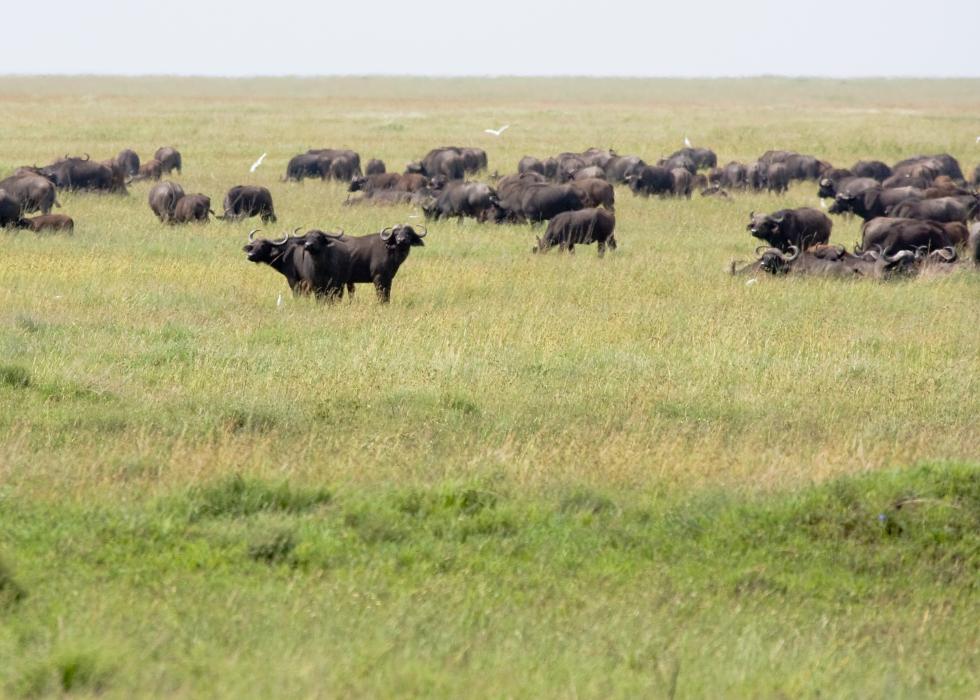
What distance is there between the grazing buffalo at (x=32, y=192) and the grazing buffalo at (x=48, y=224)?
297 centimetres

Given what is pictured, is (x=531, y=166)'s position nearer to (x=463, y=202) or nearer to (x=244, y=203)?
(x=463, y=202)

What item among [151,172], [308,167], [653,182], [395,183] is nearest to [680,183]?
[653,182]

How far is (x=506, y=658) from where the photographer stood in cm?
581

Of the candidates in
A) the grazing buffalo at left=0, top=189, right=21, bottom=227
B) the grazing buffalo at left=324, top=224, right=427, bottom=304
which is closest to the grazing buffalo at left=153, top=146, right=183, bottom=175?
the grazing buffalo at left=0, top=189, right=21, bottom=227

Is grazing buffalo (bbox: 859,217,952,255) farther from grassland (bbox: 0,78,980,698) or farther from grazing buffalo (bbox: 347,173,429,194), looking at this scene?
grazing buffalo (bbox: 347,173,429,194)

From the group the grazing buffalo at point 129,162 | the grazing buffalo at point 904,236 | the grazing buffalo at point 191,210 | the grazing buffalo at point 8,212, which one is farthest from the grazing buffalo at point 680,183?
the grazing buffalo at point 8,212

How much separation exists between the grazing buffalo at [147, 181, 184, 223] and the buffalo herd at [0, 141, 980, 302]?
25mm

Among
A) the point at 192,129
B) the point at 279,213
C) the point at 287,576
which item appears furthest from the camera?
the point at 192,129

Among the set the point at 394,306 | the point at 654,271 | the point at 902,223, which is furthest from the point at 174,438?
the point at 902,223

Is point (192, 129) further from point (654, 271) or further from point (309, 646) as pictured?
point (309, 646)

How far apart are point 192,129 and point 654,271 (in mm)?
37942

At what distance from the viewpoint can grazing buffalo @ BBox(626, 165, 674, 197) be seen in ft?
107

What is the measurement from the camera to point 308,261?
16234mm

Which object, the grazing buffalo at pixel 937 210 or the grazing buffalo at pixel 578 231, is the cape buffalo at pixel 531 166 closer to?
the grazing buffalo at pixel 937 210
